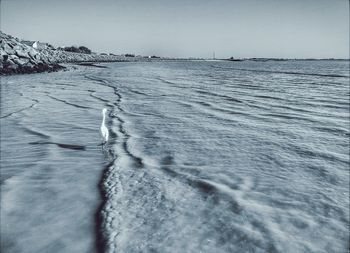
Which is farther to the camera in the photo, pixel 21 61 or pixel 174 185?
pixel 21 61

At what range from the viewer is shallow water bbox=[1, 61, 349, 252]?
3572 mm

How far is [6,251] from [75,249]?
0.66 meters

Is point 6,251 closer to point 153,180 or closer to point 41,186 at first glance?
point 41,186

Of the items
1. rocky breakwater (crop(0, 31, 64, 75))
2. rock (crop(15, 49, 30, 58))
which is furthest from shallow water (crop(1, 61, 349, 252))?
rock (crop(15, 49, 30, 58))

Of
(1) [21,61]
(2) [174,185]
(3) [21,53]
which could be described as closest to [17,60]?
(1) [21,61]

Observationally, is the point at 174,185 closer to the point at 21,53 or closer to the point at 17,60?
the point at 17,60

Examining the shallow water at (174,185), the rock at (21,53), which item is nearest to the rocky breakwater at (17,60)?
the rock at (21,53)

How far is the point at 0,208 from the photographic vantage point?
407 centimetres

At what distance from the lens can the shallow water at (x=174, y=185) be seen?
3.57 meters

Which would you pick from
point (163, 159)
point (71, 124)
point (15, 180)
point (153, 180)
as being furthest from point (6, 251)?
point (71, 124)

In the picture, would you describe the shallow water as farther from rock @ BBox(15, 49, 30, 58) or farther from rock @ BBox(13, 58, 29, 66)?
rock @ BBox(15, 49, 30, 58)

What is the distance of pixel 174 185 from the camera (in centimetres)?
495

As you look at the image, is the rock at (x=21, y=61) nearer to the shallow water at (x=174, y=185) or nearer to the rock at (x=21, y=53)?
the rock at (x=21, y=53)

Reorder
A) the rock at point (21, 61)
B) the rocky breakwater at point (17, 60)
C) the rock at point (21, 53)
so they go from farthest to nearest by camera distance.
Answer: the rock at point (21, 53) < the rock at point (21, 61) < the rocky breakwater at point (17, 60)
